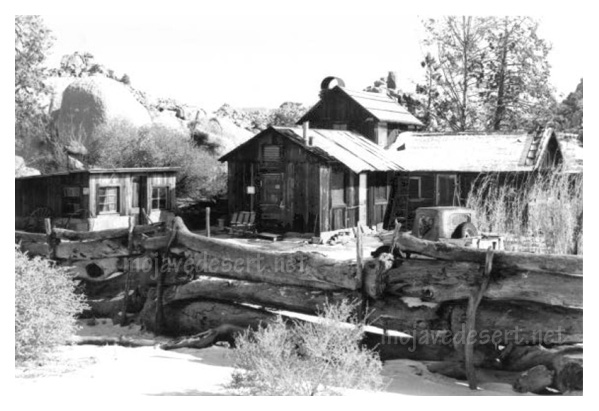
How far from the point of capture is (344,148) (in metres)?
20.4

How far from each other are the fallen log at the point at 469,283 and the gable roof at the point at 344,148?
10024 millimetres

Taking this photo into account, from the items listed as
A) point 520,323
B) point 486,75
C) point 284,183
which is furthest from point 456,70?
point 520,323

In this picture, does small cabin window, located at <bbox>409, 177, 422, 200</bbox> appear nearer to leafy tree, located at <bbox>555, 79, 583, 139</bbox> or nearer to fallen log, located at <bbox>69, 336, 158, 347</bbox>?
leafy tree, located at <bbox>555, 79, 583, 139</bbox>

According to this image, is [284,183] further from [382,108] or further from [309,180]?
[382,108]

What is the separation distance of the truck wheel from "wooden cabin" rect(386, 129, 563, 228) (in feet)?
14.6

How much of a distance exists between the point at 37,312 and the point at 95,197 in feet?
34.4

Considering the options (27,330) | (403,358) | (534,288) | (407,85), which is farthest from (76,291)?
(407,85)

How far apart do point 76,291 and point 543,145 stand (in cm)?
1256

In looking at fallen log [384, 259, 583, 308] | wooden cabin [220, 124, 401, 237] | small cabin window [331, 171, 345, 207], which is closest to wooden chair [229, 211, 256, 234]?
wooden cabin [220, 124, 401, 237]

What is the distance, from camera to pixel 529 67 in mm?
15172

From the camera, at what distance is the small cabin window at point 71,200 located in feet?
60.7

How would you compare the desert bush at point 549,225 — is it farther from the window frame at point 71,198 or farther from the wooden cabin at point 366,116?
the window frame at point 71,198

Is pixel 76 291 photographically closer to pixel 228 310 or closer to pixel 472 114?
pixel 228 310

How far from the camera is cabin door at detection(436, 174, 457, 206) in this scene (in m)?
20.1
